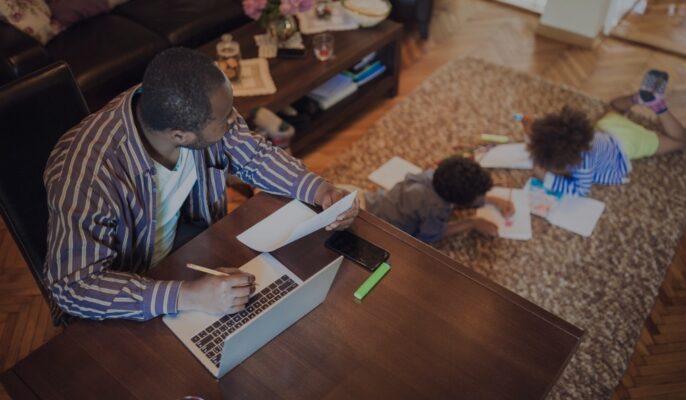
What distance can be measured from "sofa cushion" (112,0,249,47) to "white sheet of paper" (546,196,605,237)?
6.23 ft

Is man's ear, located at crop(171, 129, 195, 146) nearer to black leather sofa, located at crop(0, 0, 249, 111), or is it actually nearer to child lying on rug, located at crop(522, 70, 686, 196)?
black leather sofa, located at crop(0, 0, 249, 111)

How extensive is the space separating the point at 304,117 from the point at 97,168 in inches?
60.8

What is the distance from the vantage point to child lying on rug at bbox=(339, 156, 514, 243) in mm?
2031

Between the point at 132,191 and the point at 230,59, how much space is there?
1.21 metres

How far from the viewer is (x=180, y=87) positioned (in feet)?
3.77

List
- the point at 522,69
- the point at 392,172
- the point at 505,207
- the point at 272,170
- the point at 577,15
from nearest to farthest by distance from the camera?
the point at 272,170 → the point at 505,207 → the point at 392,172 → the point at 522,69 → the point at 577,15

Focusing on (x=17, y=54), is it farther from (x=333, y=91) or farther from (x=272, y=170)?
(x=272, y=170)

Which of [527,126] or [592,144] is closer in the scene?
[592,144]

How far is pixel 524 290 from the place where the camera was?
2.13 metres

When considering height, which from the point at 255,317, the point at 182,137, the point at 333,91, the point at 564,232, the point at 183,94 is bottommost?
the point at 564,232

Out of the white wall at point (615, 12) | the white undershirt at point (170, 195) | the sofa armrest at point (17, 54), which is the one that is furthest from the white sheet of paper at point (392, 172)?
the white wall at point (615, 12)

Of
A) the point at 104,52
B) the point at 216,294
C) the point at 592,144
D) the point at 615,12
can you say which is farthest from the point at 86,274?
the point at 615,12

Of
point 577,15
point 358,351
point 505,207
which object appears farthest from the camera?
point 577,15

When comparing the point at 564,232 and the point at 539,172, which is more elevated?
the point at 539,172
